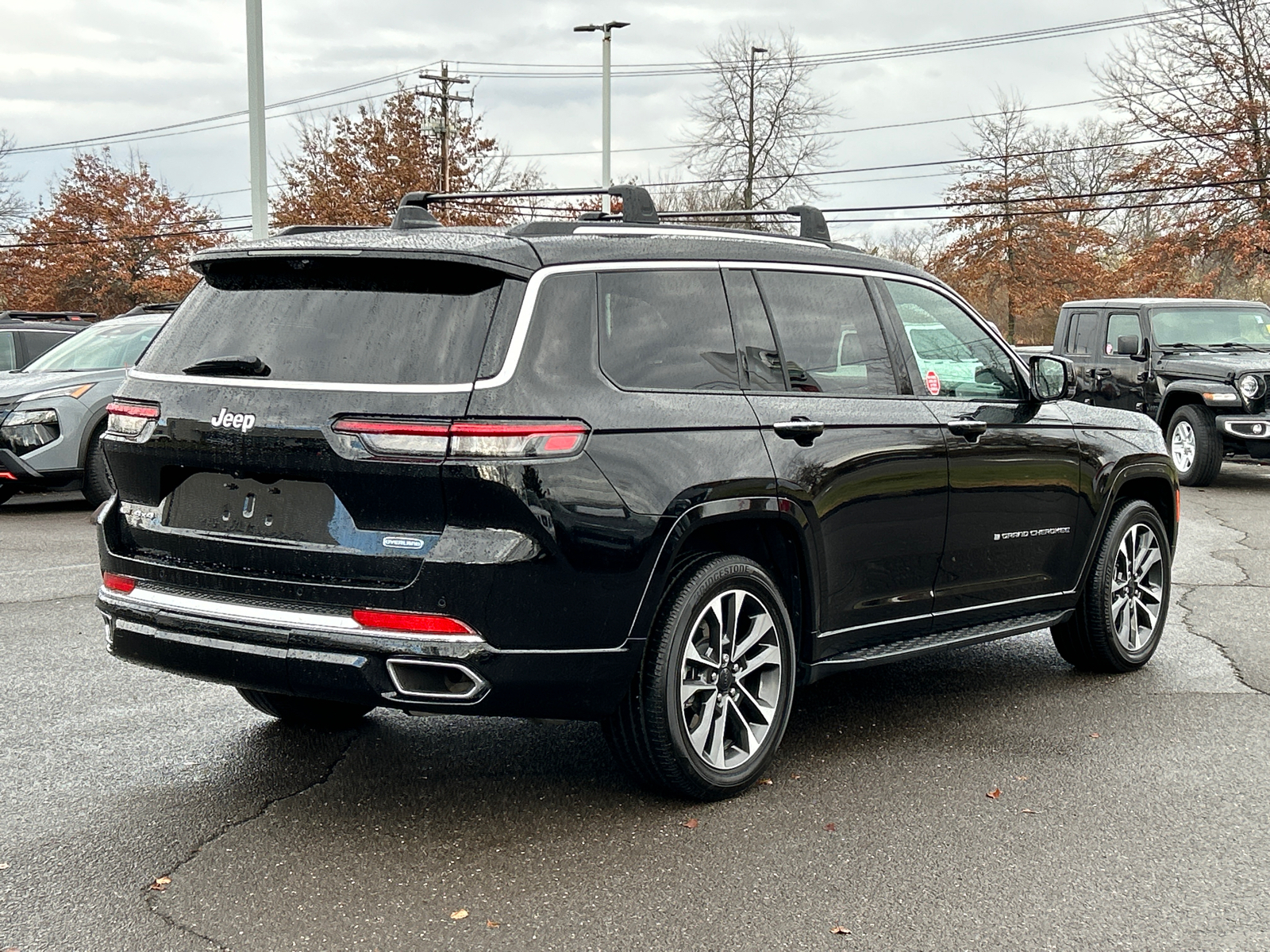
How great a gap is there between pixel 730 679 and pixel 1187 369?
39.8 ft

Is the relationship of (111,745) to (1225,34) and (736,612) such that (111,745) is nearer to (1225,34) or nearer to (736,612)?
(736,612)

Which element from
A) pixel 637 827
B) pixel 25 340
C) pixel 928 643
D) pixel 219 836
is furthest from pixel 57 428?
pixel 637 827

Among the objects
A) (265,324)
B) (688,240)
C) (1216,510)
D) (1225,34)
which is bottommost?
(1216,510)

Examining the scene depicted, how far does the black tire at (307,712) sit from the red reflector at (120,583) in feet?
2.77

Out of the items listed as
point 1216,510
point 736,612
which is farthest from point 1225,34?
point 736,612

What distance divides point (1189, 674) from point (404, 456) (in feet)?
13.5

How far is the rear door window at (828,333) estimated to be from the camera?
189 inches

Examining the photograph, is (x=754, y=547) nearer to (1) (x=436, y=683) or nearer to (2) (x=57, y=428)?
(1) (x=436, y=683)

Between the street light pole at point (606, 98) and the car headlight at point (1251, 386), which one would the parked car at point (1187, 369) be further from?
the street light pole at point (606, 98)

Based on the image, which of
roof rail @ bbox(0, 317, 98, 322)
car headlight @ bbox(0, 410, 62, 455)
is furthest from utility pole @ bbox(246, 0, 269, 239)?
car headlight @ bbox(0, 410, 62, 455)

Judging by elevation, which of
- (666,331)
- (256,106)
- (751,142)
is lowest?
(666,331)

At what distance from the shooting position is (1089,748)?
5.09 meters

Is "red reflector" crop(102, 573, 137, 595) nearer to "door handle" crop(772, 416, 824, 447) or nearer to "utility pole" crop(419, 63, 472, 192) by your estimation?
"door handle" crop(772, 416, 824, 447)

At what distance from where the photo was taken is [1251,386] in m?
14.4
